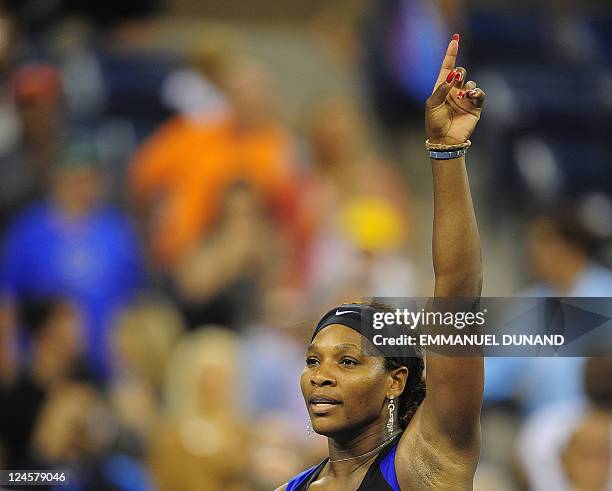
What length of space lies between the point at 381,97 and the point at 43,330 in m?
2.63

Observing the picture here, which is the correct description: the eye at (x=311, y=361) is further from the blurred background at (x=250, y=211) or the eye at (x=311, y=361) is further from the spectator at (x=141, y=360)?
the spectator at (x=141, y=360)

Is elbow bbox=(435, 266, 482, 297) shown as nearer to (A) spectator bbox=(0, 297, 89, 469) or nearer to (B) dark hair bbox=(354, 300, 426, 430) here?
(B) dark hair bbox=(354, 300, 426, 430)

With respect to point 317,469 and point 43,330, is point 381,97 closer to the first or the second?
point 43,330

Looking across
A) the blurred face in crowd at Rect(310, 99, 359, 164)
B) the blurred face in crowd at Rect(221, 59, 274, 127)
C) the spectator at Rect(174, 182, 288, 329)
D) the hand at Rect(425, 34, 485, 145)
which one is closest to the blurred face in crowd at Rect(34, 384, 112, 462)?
the spectator at Rect(174, 182, 288, 329)

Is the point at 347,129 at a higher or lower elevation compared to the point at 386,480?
higher

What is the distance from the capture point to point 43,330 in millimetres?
4121

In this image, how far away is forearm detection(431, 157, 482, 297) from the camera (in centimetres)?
143

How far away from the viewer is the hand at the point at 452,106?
4.73 feet

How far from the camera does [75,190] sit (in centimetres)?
482

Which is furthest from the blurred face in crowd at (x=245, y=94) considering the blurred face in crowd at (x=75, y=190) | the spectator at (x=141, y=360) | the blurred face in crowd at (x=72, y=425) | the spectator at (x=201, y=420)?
the blurred face in crowd at (x=72, y=425)

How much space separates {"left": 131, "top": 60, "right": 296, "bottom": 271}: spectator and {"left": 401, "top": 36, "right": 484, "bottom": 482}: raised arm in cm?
348

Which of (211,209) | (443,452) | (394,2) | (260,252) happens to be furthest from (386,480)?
(394,2)

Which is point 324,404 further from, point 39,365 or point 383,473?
point 39,365

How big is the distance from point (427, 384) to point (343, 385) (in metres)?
0.13
